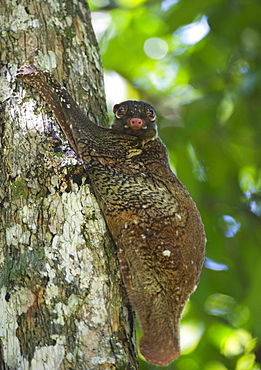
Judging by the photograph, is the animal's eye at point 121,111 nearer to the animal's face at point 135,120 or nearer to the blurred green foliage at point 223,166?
the animal's face at point 135,120

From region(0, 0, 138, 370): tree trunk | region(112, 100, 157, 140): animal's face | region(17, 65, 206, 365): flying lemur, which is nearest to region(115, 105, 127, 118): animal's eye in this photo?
region(112, 100, 157, 140): animal's face

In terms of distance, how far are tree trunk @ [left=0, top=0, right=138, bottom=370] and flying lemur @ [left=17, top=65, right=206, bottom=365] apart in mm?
103

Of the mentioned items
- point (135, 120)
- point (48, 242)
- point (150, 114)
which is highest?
point (150, 114)

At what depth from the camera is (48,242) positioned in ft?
8.69

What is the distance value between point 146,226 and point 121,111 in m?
1.35

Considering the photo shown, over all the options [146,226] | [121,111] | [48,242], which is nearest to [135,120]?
[121,111]

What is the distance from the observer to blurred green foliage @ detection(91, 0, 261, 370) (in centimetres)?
480

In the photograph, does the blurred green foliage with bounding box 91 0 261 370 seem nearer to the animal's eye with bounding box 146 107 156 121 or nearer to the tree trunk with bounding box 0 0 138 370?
the animal's eye with bounding box 146 107 156 121

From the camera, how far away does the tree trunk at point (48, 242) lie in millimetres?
2396

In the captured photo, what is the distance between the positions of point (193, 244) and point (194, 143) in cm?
244

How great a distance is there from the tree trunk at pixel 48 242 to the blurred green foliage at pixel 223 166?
1849mm

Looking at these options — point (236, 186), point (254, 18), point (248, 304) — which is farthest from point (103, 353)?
point (254, 18)

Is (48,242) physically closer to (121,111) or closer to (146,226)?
(146,226)

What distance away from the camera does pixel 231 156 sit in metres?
5.38
